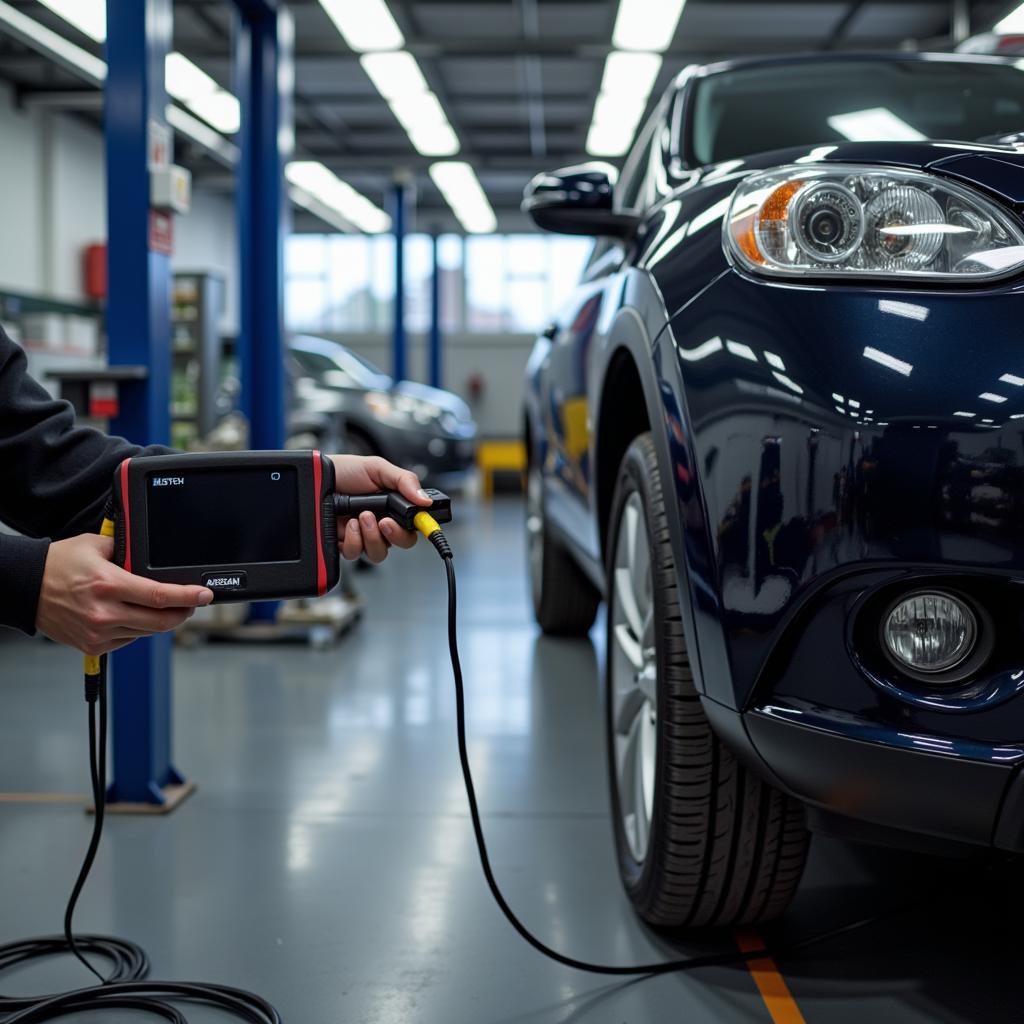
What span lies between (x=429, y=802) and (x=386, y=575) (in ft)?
12.0

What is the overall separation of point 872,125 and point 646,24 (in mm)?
6121

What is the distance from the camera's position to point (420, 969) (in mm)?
1651

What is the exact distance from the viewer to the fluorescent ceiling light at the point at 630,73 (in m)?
8.43

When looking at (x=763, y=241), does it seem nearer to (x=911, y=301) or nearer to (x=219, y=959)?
(x=911, y=301)

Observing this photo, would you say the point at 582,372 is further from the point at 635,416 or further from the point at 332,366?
the point at 332,366

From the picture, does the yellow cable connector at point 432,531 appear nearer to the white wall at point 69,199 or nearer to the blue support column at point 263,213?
the blue support column at point 263,213

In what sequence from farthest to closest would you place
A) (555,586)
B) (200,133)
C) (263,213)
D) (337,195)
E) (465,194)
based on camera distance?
(465,194), (337,195), (200,133), (263,213), (555,586)

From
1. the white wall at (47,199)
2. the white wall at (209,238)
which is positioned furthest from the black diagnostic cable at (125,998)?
the white wall at (209,238)

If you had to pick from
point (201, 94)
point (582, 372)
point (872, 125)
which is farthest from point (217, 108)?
point (872, 125)

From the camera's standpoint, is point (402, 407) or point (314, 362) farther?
point (314, 362)

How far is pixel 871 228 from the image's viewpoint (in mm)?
1338

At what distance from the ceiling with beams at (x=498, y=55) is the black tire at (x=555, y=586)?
4044 millimetres

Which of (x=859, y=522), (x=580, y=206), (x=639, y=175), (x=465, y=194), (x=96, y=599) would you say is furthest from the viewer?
(x=465, y=194)

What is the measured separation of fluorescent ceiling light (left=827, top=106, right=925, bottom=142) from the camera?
228cm
